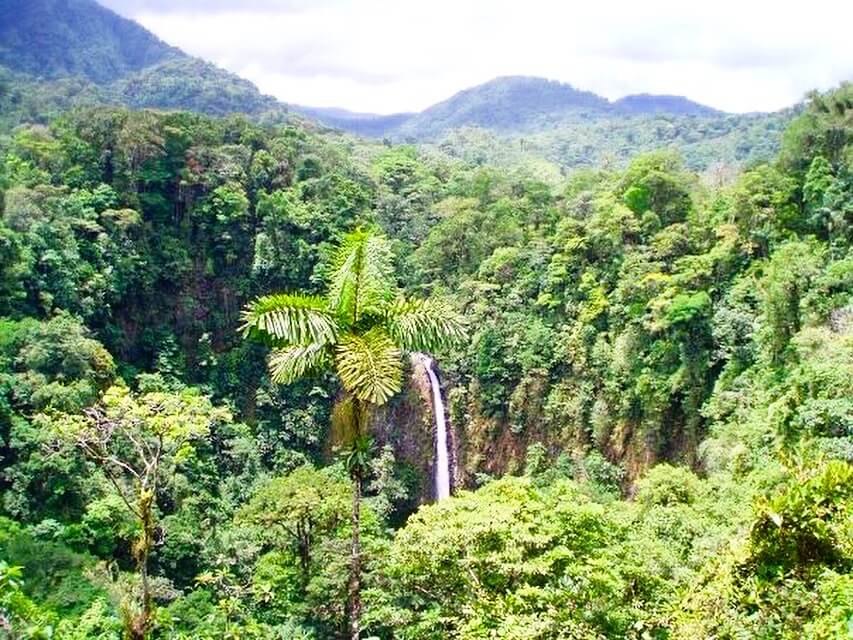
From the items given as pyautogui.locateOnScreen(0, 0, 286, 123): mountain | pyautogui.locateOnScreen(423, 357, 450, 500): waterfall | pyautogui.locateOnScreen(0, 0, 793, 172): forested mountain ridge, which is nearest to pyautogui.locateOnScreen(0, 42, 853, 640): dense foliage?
pyautogui.locateOnScreen(423, 357, 450, 500): waterfall

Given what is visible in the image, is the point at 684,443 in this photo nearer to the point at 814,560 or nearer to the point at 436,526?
the point at 436,526

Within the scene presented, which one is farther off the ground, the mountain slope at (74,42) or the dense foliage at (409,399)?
the mountain slope at (74,42)

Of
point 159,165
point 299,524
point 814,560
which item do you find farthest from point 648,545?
point 159,165

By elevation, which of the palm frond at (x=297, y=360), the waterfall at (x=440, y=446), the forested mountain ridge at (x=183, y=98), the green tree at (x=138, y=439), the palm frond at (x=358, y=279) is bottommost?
the waterfall at (x=440, y=446)

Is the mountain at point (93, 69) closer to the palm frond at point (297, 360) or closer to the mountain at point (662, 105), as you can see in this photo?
the palm frond at point (297, 360)

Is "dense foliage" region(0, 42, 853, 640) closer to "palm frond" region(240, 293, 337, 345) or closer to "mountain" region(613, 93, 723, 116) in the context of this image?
"palm frond" region(240, 293, 337, 345)

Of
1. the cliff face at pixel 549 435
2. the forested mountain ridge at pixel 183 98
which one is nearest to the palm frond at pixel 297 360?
the cliff face at pixel 549 435
